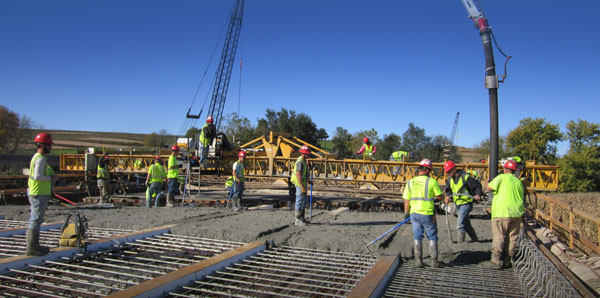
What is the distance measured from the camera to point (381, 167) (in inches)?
632

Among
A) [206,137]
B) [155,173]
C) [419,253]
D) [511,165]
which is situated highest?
[206,137]

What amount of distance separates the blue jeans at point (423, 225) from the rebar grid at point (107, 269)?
119 inches

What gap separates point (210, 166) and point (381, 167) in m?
7.09

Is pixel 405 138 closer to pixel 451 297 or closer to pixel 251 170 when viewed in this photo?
pixel 251 170

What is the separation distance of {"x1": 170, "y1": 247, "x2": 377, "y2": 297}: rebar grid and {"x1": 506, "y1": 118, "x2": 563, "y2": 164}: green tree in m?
45.7

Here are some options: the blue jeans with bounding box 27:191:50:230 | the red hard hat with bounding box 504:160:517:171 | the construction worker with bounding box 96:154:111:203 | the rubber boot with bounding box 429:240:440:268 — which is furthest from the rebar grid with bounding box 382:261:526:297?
the construction worker with bounding box 96:154:111:203

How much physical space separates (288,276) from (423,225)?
2.20m

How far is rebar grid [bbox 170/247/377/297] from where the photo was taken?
454 cm

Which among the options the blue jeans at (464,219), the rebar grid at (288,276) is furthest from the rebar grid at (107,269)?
the blue jeans at (464,219)

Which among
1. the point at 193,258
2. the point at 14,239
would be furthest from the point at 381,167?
the point at 14,239

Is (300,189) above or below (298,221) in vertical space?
above

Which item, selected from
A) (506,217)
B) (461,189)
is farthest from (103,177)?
(506,217)

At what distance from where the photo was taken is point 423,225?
19.1 ft

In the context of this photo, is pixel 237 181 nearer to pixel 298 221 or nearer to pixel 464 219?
pixel 298 221
